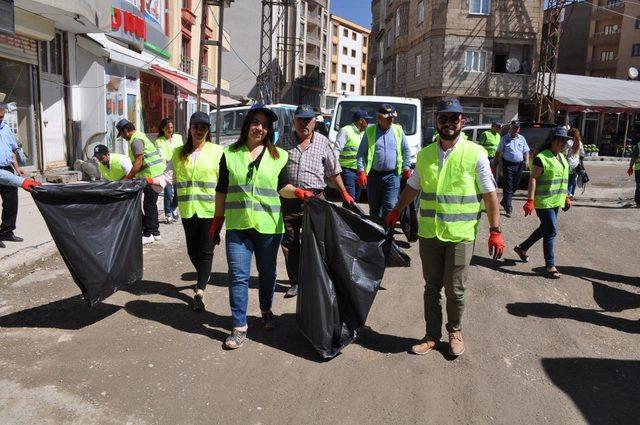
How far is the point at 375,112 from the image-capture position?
11406 mm

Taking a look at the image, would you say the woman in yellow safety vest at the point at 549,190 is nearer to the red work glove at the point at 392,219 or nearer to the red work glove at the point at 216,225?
the red work glove at the point at 392,219

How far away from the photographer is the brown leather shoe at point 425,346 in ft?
13.2

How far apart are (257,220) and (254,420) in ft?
4.78

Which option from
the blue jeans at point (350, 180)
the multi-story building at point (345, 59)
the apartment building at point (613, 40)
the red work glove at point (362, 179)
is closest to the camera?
the red work glove at point (362, 179)

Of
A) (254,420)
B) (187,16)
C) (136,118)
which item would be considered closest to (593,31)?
(187,16)

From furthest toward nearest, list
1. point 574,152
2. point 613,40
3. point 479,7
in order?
point 613,40 → point 479,7 → point 574,152

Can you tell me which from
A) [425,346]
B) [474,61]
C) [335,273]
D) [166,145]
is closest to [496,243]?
[425,346]

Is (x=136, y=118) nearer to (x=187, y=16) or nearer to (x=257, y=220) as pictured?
(x=187, y=16)

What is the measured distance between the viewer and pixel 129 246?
4.76 meters

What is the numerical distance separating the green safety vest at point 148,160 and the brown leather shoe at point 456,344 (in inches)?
168

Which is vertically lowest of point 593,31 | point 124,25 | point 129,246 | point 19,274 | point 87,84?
point 19,274

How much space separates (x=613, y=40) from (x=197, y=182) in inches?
2091

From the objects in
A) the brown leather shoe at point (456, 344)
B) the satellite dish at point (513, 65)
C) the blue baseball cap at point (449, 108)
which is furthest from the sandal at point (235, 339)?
the satellite dish at point (513, 65)

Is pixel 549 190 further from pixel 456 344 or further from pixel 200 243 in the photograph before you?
pixel 200 243
